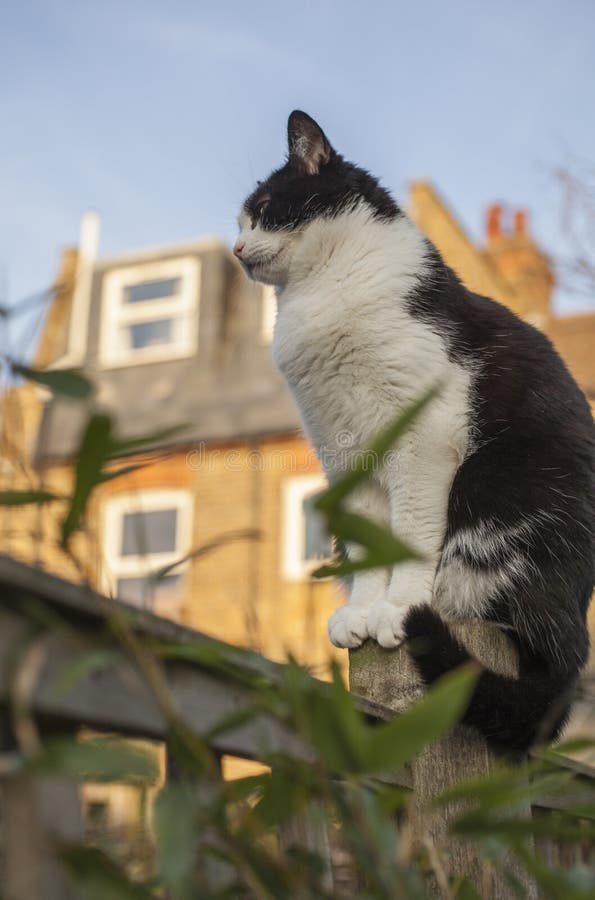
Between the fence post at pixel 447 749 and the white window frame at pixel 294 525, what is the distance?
7444 mm

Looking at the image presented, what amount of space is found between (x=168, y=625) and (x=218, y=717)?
0.45 feet

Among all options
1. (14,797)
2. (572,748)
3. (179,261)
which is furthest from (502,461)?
(179,261)

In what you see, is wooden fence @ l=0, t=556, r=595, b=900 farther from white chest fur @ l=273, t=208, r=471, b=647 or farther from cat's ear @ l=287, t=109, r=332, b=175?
cat's ear @ l=287, t=109, r=332, b=175

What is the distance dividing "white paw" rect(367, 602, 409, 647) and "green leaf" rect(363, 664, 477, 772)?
96cm

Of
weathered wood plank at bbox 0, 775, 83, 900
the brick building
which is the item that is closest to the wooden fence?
weathered wood plank at bbox 0, 775, 83, 900

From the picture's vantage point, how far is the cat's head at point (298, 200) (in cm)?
242

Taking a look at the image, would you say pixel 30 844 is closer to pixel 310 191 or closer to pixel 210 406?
pixel 310 191

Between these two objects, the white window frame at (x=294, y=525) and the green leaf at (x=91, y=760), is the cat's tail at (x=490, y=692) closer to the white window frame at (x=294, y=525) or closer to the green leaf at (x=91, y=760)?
the green leaf at (x=91, y=760)

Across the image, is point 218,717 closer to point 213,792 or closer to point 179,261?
point 213,792

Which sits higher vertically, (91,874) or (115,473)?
(115,473)

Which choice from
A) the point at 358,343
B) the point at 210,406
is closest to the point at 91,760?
the point at 358,343

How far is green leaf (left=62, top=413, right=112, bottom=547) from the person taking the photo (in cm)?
72

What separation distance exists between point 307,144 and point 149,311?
899 centimetres

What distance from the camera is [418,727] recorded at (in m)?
0.70
